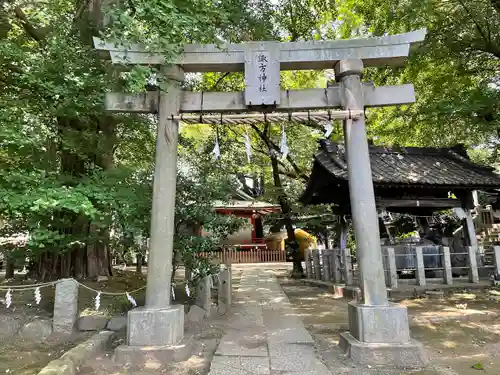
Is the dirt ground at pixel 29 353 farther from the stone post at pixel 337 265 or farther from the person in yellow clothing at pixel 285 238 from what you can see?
the person in yellow clothing at pixel 285 238

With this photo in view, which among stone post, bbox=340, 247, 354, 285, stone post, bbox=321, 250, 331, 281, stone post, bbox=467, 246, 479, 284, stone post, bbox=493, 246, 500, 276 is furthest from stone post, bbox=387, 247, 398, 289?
stone post, bbox=493, 246, 500, 276

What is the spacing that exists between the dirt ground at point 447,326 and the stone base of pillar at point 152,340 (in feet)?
7.90

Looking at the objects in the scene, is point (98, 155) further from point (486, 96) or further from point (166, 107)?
point (486, 96)

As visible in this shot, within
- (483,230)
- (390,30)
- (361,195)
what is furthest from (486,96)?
(483,230)

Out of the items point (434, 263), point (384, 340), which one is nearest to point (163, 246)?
point (384, 340)

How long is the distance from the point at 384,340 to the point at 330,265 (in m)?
7.73

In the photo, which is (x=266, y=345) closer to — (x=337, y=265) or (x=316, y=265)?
(x=337, y=265)

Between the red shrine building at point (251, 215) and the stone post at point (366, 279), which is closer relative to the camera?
the stone post at point (366, 279)

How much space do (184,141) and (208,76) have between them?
175 inches

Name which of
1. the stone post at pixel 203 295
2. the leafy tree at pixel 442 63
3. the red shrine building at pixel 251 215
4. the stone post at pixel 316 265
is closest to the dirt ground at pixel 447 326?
the stone post at pixel 203 295

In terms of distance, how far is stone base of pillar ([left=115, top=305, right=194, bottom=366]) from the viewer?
478cm

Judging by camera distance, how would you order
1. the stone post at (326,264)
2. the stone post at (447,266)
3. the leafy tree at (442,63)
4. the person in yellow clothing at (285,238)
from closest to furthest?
the stone post at (447,266), the leafy tree at (442,63), the stone post at (326,264), the person in yellow clothing at (285,238)

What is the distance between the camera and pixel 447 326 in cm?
675

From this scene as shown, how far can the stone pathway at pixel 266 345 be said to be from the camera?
15.0 feet
